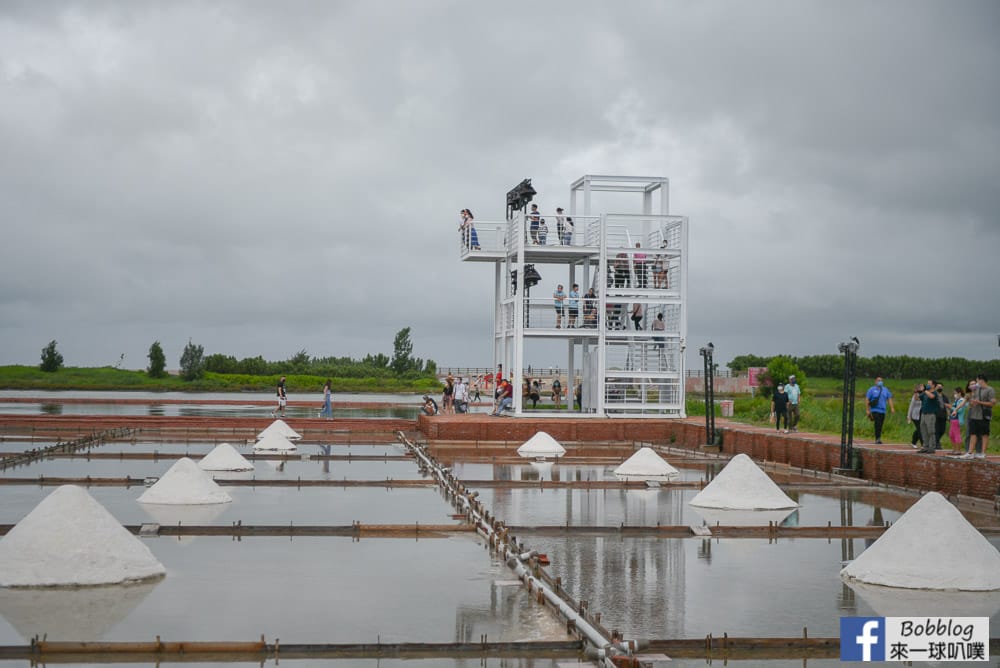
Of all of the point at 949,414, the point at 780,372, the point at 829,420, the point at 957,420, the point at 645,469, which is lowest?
the point at 645,469

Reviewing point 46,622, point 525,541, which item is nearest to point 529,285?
point 525,541

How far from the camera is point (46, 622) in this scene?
28.1 ft

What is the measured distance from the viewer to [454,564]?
37.7 feet

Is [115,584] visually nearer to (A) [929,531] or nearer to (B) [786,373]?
(A) [929,531]

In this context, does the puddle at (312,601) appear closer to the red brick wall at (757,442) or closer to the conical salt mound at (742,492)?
the conical salt mound at (742,492)

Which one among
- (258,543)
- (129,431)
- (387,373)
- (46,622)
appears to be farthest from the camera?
(387,373)

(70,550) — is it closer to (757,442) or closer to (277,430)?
(277,430)

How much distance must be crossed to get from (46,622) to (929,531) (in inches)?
302

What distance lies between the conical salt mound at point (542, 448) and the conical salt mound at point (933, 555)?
14.7 metres

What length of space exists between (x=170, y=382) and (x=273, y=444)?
50508 mm

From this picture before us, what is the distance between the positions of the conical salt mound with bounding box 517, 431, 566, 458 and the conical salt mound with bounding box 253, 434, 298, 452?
5.23m

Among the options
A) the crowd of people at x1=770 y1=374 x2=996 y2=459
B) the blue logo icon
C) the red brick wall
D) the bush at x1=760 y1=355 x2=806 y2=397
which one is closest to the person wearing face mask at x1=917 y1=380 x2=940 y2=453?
the crowd of people at x1=770 y1=374 x2=996 y2=459

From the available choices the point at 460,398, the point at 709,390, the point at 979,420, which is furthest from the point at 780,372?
the point at 979,420

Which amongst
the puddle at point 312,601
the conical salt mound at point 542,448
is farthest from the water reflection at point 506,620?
the conical salt mound at point 542,448
